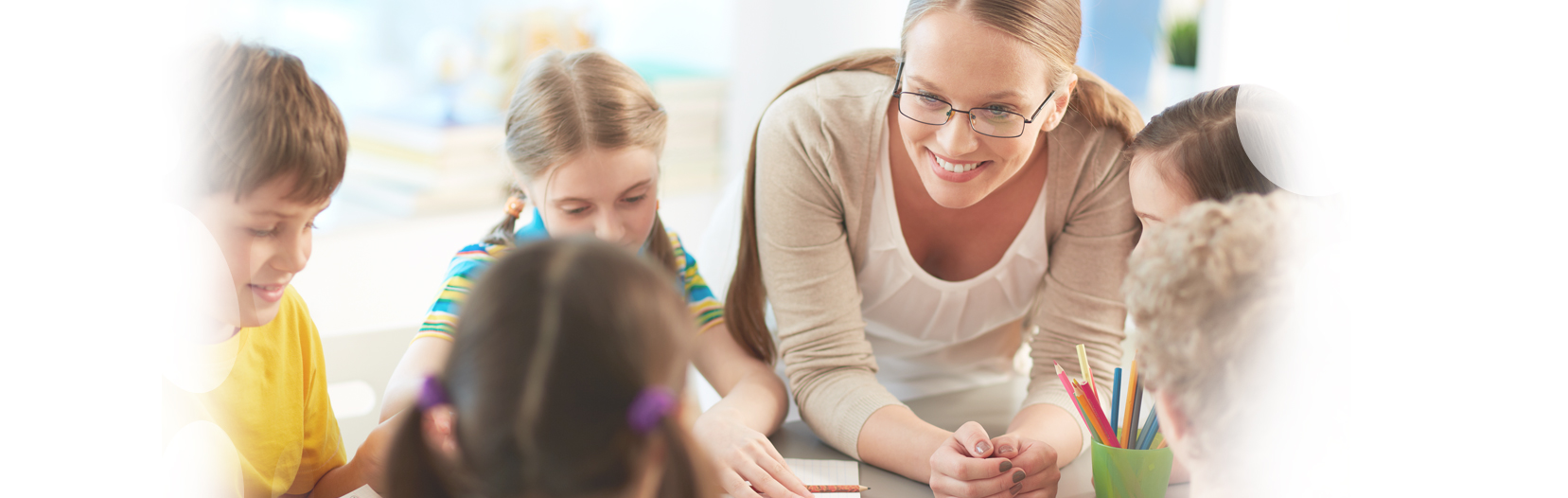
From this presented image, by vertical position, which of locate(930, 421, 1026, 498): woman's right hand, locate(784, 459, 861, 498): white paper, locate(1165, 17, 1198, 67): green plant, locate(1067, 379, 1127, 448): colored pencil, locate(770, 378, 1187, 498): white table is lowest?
locate(770, 378, 1187, 498): white table

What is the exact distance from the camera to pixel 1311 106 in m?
0.79

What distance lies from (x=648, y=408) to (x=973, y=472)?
0.44 m

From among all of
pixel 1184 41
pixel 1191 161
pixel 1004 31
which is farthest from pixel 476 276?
pixel 1184 41

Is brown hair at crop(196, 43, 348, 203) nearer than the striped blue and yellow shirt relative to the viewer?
Yes

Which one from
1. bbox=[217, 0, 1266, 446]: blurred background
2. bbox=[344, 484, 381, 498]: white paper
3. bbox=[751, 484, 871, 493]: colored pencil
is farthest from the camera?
bbox=[217, 0, 1266, 446]: blurred background

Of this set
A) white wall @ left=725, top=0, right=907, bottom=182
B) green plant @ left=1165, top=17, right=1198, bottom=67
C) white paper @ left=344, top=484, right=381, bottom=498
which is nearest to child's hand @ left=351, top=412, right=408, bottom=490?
white paper @ left=344, top=484, right=381, bottom=498

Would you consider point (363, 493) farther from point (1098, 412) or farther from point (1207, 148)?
point (1207, 148)

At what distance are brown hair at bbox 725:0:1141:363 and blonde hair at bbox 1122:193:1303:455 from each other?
0.29 m

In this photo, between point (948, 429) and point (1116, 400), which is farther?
point (948, 429)

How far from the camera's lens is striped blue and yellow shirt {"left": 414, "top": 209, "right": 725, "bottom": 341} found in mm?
969

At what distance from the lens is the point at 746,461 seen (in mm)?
912

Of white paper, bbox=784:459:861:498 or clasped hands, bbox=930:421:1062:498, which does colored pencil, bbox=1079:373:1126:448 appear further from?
white paper, bbox=784:459:861:498

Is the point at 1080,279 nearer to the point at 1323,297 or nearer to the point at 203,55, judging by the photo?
the point at 1323,297

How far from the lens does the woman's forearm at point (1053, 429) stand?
0.98m
